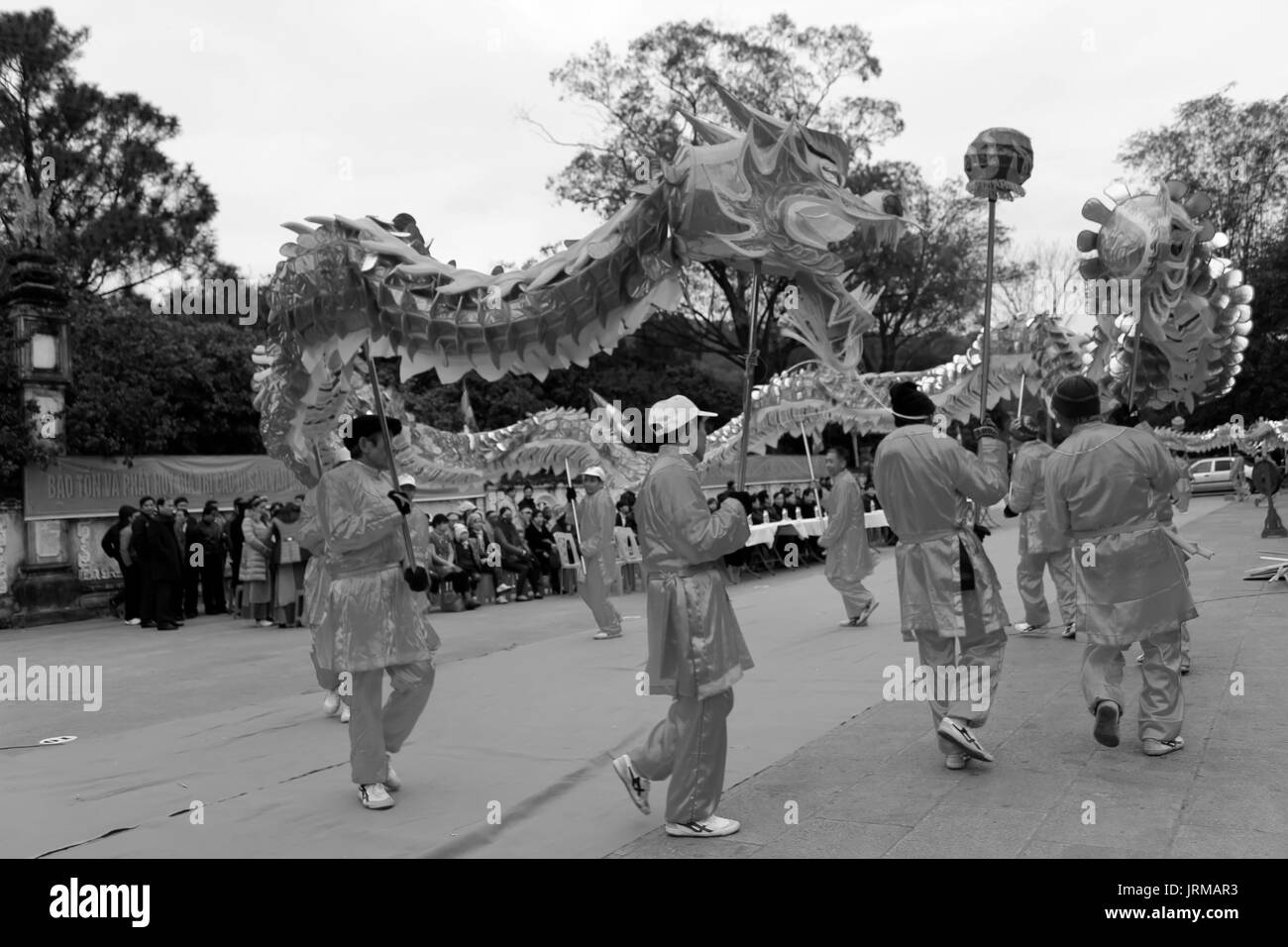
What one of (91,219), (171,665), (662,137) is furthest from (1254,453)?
(91,219)

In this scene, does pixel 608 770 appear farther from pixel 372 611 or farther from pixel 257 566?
pixel 257 566

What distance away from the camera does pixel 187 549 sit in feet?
39.9

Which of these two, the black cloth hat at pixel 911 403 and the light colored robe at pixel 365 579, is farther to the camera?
the black cloth hat at pixel 911 403

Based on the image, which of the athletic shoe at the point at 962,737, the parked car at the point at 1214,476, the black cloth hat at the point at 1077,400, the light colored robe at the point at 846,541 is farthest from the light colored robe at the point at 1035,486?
the parked car at the point at 1214,476

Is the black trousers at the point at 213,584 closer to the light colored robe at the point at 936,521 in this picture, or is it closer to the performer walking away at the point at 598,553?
the performer walking away at the point at 598,553

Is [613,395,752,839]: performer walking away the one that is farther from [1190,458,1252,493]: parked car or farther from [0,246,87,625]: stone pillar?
[1190,458,1252,493]: parked car

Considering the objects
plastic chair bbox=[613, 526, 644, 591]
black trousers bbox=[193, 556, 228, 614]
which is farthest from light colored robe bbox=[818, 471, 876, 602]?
black trousers bbox=[193, 556, 228, 614]

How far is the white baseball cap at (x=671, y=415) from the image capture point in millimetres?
4090

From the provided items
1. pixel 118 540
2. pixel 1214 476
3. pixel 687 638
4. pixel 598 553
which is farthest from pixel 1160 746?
pixel 1214 476

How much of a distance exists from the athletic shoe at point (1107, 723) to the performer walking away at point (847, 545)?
15.2ft

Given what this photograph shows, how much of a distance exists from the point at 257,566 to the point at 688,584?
27.8 feet

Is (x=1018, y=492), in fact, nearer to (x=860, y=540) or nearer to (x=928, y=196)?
(x=860, y=540)

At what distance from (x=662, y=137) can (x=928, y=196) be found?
8.22m

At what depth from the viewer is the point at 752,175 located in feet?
14.4
